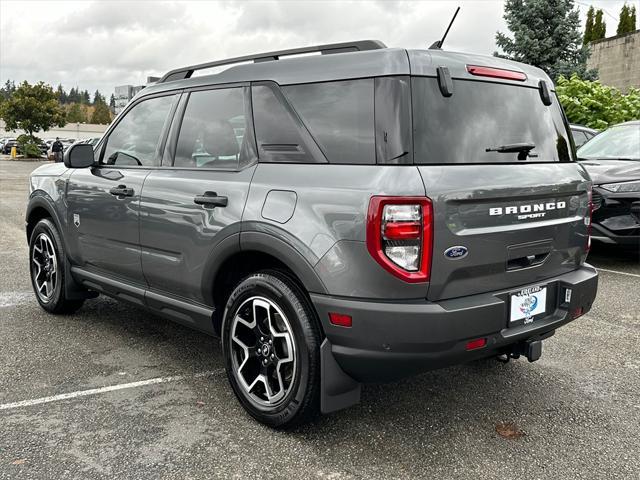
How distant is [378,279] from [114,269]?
92.5 inches

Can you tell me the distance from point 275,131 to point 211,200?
0.53m

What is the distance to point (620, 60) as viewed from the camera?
27703 millimetres

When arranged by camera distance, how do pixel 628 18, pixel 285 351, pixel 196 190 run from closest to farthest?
1. pixel 285 351
2. pixel 196 190
3. pixel 628 18

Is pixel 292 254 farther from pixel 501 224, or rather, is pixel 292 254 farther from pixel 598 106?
pixel 598 106

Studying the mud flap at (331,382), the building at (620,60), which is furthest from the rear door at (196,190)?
the building at (620,60)

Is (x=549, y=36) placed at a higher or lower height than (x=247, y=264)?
higher

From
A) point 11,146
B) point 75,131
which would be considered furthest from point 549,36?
point 75,131

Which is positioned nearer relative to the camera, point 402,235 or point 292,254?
point 402,235

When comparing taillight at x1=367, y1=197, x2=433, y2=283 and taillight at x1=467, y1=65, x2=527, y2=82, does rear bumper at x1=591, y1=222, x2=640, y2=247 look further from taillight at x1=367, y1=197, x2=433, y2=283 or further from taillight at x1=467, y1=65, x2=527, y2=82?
taillight at x1=367, y1=197, x2=433, y2=283

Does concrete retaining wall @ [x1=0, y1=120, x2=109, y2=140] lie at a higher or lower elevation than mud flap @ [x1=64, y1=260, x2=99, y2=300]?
higher

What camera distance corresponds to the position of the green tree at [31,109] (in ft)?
135

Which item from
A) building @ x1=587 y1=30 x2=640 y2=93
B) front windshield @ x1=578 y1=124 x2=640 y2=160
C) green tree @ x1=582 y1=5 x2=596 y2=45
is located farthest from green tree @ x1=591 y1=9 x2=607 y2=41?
front windshield @ x1=578 y1=124 x2=640 y2=160

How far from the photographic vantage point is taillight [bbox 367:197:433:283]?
2635 millimetres

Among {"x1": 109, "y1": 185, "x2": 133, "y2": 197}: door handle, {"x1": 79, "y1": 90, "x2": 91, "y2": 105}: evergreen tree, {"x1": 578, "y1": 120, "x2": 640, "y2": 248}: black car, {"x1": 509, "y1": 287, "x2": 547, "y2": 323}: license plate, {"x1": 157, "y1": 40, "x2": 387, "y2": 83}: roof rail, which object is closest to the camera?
{"x1": 509, "y1": 287, "x2": 547, "y2": 323}: license plate
